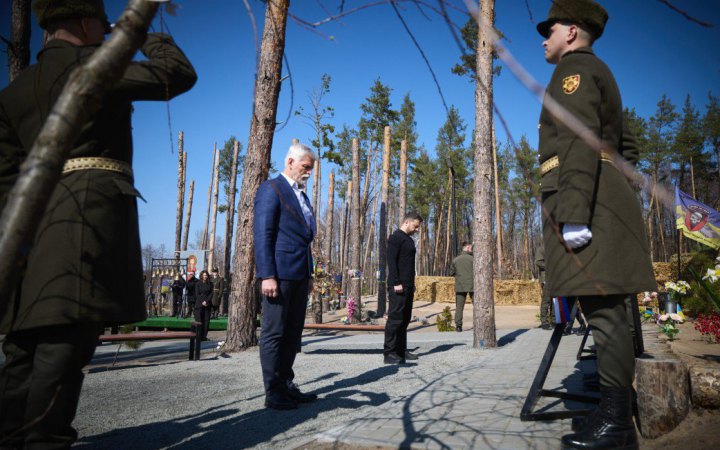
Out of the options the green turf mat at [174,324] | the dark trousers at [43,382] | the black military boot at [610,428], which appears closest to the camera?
the dark trousers at [43,382]

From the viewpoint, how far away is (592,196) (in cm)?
227

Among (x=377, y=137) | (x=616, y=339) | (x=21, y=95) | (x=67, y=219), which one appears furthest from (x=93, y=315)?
(x=377, y=137)

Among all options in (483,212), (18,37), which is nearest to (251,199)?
(18,37)

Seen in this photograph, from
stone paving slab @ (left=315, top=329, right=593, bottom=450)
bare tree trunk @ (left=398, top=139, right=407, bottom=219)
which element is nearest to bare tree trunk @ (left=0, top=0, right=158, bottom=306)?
stone paving slab @ (left=315, top=329, right=593, bottom=450)

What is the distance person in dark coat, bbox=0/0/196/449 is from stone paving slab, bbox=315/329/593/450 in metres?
1.30

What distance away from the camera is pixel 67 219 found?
5.79 feet

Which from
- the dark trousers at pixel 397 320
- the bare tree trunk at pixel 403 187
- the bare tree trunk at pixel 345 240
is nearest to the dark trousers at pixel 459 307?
the dark trousers at pixel 397 320

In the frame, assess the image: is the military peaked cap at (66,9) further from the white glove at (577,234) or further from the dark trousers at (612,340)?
the dark trousers at (612,340)

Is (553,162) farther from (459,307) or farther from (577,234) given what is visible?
(459,307)

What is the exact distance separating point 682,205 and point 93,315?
1427 centimetres

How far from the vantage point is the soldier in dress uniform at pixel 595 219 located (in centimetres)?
217

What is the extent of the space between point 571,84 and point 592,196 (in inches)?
23.6

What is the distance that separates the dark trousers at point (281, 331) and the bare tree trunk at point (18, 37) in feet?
14.8

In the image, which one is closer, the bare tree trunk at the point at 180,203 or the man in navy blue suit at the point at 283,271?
the man in navy blue suit at the point at 283,271
